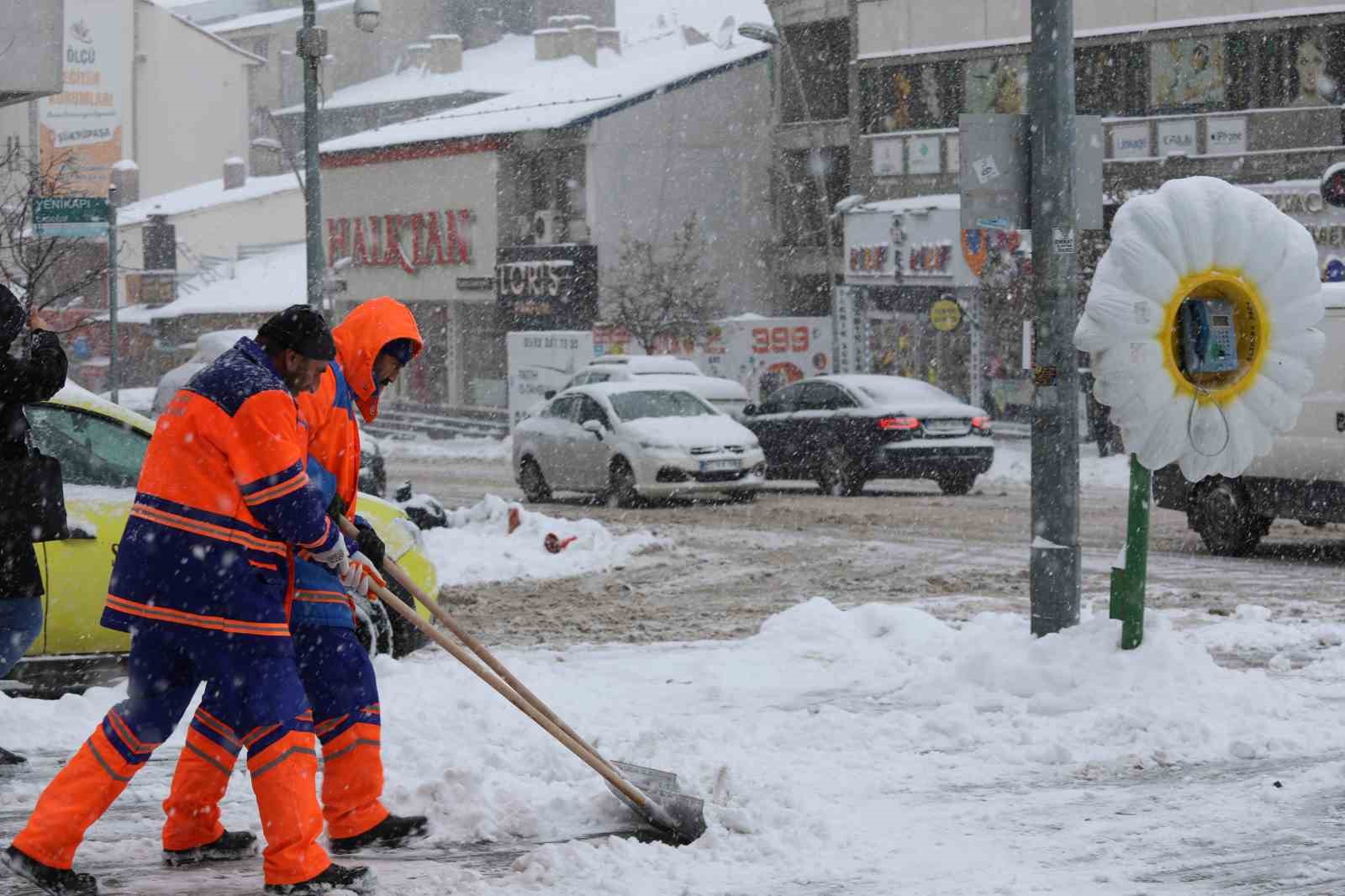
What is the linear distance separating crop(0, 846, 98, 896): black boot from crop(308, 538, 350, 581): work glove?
1083mm

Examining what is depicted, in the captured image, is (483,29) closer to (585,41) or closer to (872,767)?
(585,41)

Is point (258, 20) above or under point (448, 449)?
above

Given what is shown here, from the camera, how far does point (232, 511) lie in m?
5.09

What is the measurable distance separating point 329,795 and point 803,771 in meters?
1.90

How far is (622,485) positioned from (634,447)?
1.69ft

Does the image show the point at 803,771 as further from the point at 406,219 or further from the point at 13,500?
the point at 406,219

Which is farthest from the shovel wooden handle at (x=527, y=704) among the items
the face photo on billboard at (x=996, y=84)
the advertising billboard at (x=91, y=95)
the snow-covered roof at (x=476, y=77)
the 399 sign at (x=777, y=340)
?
the advertising billboard at (x=91, y=95)

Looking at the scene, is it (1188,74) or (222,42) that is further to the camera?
(222,42)

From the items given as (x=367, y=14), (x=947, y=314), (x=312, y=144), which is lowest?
(x=947, y=314)

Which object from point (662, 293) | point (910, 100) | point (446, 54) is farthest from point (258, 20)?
point (910, 100)

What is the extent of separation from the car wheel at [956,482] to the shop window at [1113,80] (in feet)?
46.2

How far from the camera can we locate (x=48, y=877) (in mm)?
5059

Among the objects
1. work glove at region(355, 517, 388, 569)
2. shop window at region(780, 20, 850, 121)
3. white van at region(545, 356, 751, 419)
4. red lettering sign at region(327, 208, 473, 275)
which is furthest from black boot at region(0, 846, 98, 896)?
red lettering sign at region(327, 208, 473, 275)

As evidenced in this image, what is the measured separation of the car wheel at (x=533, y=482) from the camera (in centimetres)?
2245
